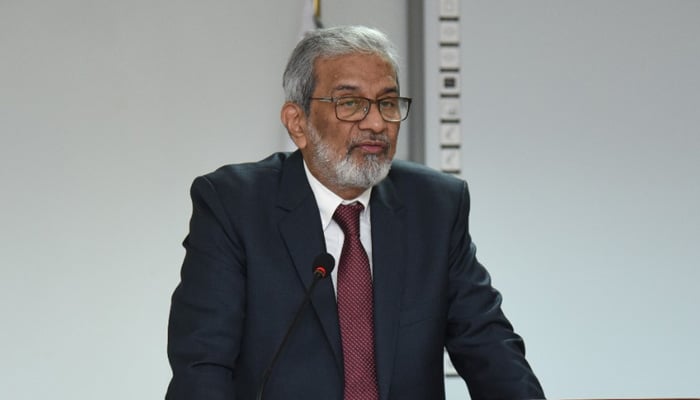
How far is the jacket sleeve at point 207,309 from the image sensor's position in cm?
247

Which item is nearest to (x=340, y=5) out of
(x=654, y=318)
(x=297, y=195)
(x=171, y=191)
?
(x=171, y=191)

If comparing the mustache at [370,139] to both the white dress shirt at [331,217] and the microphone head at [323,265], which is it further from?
the microphone head at [323,265]

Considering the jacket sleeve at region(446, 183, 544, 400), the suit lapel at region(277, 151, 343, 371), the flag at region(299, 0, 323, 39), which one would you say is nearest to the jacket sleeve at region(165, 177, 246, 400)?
the suit lapel at region(277, 151, 343, 371)

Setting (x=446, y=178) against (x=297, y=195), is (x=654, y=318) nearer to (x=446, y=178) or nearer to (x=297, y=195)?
(x=446, y=178)

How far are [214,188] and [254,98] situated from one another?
2.27 m

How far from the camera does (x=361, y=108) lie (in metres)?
2.71

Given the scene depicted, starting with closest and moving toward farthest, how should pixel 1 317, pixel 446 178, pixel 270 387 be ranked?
pixel 270 387 < pixel 446 178 < pixel 1 317

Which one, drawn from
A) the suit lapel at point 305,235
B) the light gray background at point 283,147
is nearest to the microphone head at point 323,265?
the suit lapel at point 305,235

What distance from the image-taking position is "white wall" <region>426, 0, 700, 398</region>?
4.93 m

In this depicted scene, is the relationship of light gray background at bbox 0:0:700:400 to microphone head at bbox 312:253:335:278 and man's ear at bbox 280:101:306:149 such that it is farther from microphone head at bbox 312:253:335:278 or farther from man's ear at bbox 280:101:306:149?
microphone head at bbox 312:253:335:278

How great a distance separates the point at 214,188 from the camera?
9.05 feet

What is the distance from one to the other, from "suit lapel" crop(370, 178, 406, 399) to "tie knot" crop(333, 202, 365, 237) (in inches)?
1.6

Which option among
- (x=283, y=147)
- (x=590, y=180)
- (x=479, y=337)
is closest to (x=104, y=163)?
(x=283, y=147)

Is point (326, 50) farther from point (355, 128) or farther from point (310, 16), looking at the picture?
point (310, 16)
